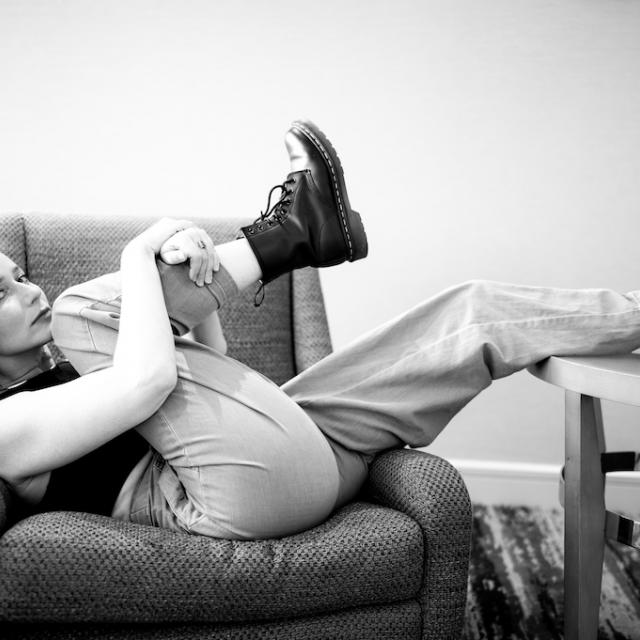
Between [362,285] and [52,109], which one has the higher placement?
[52,109]

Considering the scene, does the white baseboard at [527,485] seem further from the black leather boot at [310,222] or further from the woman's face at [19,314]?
the woman's face at [19,314]

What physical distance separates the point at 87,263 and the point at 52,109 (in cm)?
79

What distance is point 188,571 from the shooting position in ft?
2.98

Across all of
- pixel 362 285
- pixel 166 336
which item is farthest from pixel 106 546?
pixel 362 285

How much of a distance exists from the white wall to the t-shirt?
1090mm

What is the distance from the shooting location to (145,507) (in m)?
1.06

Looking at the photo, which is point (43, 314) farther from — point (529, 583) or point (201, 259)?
point (529, 583)

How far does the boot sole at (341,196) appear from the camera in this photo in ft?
3.86

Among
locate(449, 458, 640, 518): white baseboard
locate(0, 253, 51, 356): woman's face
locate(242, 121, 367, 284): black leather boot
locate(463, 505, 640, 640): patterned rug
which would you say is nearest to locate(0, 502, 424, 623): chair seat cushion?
locate(0, 253, 51, 356): woman's face

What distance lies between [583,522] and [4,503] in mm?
938

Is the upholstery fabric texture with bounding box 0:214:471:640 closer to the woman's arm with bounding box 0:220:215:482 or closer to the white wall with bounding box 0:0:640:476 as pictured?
the woman's arm with bounding box 0:220:215:482

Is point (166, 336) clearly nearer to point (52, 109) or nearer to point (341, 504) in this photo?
point (341, 504)

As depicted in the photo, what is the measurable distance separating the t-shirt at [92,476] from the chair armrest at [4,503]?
2.6 inches

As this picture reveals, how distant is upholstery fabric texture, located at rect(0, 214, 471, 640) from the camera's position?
2.89ft
